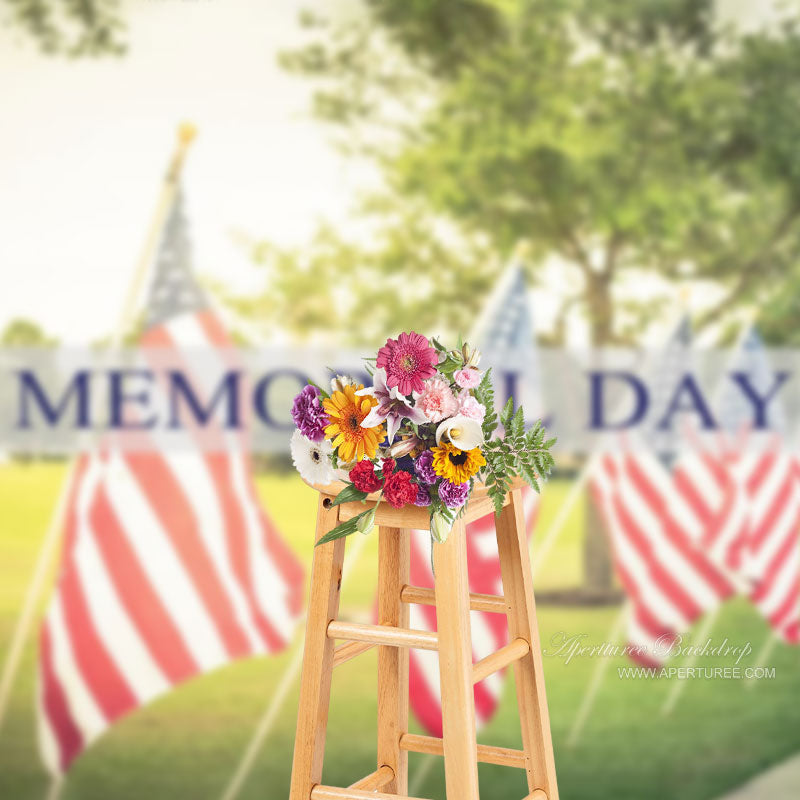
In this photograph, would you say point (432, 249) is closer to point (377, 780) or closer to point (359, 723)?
point (359, 723)

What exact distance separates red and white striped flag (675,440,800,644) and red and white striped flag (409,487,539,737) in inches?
→ 28.5

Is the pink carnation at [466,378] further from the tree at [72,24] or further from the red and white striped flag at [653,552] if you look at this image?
the tree at [72,24]

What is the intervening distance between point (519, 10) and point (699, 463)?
151cm

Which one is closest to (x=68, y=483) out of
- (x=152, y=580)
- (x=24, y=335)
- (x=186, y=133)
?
(x=152, y=580)

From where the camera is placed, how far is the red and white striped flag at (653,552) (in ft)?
11.5

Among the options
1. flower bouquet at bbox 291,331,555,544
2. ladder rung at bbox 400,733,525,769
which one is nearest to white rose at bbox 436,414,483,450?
flower bouquet at bbox 291,331,555,544

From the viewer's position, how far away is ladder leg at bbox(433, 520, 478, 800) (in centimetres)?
119

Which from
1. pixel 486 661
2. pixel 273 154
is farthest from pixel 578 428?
pixel 486 661

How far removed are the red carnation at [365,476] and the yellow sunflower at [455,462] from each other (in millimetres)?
76

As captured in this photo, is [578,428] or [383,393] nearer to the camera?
[383,393]

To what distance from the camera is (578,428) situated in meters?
3.46

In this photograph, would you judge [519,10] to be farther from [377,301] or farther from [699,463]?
[699,463]

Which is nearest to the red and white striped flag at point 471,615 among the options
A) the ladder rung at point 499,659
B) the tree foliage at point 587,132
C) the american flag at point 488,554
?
the american flag at point 488,554

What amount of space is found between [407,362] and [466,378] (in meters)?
0.07
